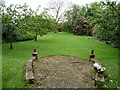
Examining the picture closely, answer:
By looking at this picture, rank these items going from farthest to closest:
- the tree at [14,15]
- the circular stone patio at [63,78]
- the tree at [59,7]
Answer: the tree at [59,7] → the tree at [14,15] → the circular stone patio at [63,78]

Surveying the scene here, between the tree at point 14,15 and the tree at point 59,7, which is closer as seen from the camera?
the tree at point 14,15

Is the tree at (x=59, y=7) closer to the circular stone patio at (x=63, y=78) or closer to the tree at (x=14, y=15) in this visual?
the tree at (x=14, y=15)

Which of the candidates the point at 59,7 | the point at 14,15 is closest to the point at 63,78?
the point at 14,15

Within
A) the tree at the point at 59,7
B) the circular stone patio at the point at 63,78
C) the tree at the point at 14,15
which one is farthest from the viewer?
the tree at the point at 59,7

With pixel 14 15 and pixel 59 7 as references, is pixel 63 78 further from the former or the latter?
pixel 59 7

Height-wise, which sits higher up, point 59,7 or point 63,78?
point 59,7

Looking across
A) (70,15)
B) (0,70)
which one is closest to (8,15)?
(0,70)

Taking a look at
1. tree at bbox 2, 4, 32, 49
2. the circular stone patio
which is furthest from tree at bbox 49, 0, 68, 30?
the circular stone patio

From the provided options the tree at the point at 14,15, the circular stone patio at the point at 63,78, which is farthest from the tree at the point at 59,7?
the circular stone patio at the point at 63,78

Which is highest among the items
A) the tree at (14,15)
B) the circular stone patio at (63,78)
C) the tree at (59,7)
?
the tree at (59,7)

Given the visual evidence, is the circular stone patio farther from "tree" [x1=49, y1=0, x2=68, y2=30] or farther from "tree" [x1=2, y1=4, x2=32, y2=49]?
"tree" [x1=49, y1=0, x2=68, y2=30]

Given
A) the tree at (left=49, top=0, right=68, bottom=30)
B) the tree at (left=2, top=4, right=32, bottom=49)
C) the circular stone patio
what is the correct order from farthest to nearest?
the tree at (left=49, top=0, right=68, bottom=30) < the tree at (left=2, top=4, right=32, bottom=49) < the circular stone patio

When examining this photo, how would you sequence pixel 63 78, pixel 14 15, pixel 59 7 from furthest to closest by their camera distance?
pixel 59 7, pixel 14 15, pixel 63 78

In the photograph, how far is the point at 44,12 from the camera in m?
11.4
